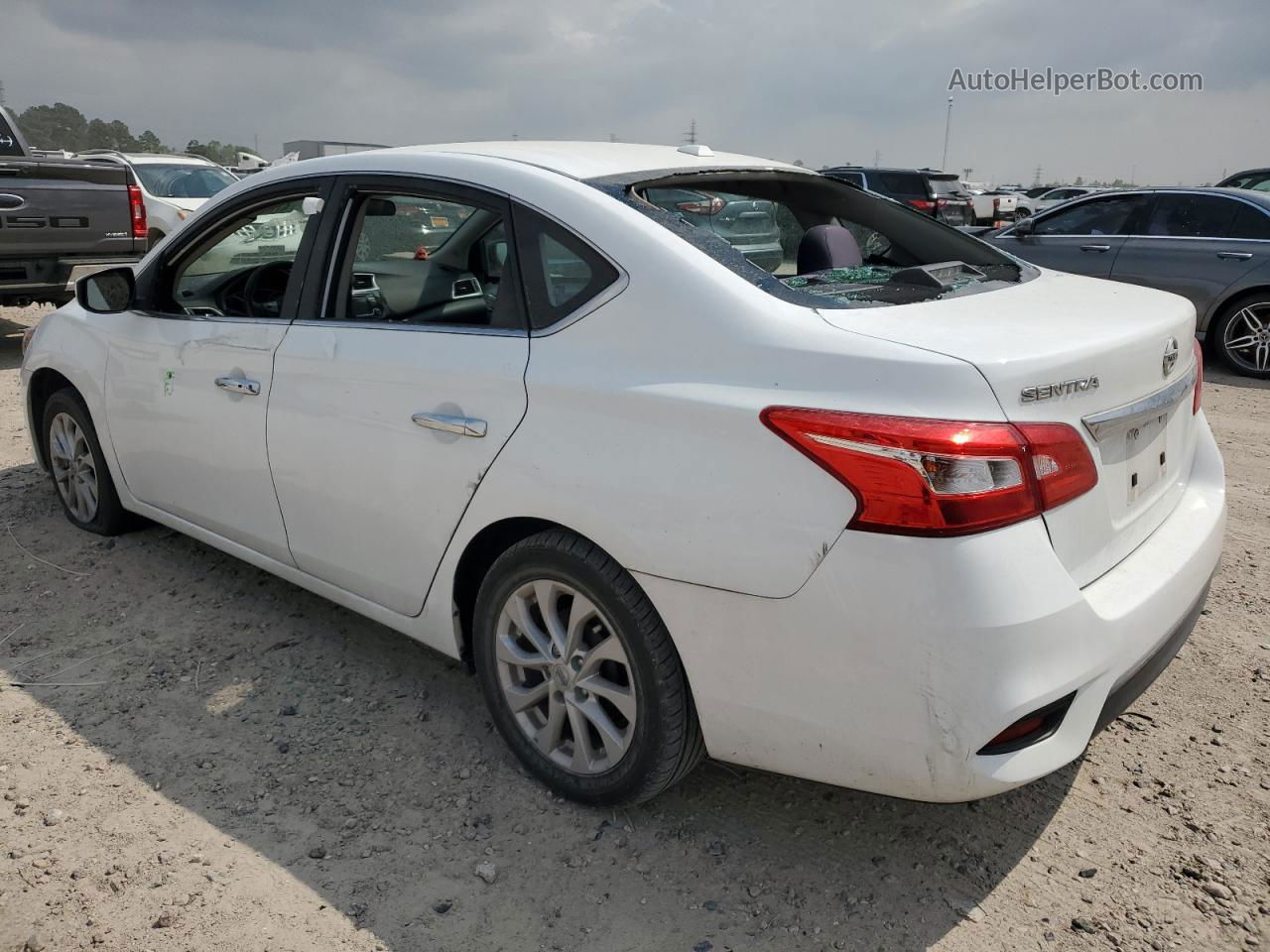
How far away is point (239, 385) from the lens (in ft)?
10.7

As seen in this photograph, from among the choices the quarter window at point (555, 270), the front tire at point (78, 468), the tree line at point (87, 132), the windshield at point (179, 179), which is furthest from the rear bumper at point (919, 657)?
the tree line at point (87, 132)

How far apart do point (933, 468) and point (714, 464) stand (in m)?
0.44

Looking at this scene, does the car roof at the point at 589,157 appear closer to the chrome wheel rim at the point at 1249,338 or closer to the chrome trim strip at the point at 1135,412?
the chrome trim strip at the point at 1135,412

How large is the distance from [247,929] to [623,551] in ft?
3.93

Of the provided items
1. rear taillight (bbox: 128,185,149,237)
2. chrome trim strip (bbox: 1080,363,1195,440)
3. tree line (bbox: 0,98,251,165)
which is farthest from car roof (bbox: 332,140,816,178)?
tree line (bbox: 0,98,251,165)

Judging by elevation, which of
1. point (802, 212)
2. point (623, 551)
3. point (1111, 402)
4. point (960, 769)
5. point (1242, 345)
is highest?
point (802, 212)

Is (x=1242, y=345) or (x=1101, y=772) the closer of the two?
(x=1101, y=772)

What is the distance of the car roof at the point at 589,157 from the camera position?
2.74 meters

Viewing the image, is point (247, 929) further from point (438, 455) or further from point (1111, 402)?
point (1111, 402)

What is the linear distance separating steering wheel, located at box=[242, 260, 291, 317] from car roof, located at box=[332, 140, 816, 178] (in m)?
0.48

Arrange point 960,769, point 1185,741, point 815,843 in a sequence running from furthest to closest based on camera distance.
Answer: point 1185,741 → point 815,843 → point 960,769

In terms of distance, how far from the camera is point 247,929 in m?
2.28

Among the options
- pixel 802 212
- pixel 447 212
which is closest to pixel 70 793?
pixel 447 212

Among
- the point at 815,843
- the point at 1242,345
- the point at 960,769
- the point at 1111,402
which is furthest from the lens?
the point at 1242,345
